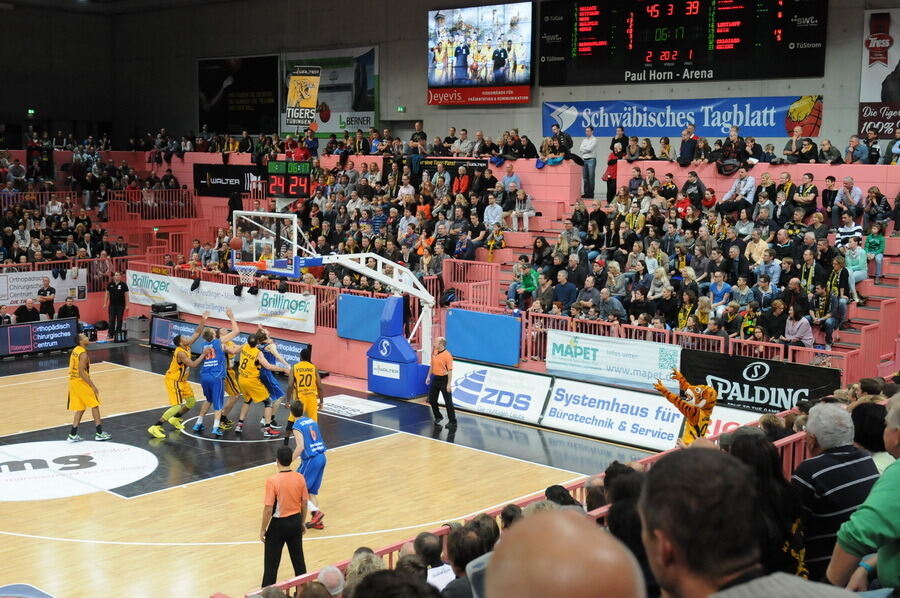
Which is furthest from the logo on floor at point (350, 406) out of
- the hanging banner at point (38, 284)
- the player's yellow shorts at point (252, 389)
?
the hanging banner at point (38, 284)

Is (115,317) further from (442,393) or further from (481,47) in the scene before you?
(481,47)

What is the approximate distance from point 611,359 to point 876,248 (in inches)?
246

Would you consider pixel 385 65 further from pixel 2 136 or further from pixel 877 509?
pixel 877 509

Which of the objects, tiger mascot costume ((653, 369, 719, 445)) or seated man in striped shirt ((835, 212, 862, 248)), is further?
seated man in striped shirt ((835, 212, 862, 248))

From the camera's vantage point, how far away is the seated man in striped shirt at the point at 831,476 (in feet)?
17.4

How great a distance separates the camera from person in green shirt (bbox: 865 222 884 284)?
2102 cm

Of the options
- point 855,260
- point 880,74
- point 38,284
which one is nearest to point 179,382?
point 38,284

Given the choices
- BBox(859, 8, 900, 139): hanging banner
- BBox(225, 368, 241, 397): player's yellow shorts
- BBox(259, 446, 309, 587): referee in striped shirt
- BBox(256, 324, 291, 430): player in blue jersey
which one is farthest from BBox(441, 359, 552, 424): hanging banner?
BBox(859, 8, 900, 139): hanging banner

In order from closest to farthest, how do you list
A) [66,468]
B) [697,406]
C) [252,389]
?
[697,406] < [66,468] < [252,389]

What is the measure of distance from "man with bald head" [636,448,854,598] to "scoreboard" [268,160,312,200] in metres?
19.5

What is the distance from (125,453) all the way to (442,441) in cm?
557

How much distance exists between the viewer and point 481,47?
3269 centimetres

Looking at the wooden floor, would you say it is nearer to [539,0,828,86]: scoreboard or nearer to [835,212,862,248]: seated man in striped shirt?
[835,212,862,248]: seated man in striped shirt

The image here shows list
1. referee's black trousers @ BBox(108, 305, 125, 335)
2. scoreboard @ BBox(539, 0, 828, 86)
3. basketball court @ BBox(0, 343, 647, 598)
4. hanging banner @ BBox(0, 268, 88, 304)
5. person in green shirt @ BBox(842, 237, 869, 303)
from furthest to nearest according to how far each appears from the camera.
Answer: hanging banner @ BBox(0, 268, 88, 304) → referee's black trousers @ BBox(108, 305, 125, 335) → scoreboard @ BBox(539, 0, 828, 86) → person in green shirt @ BBox(842, 237, 869, 303) → basketball court @ BBox(0, 343, 647, 598)
